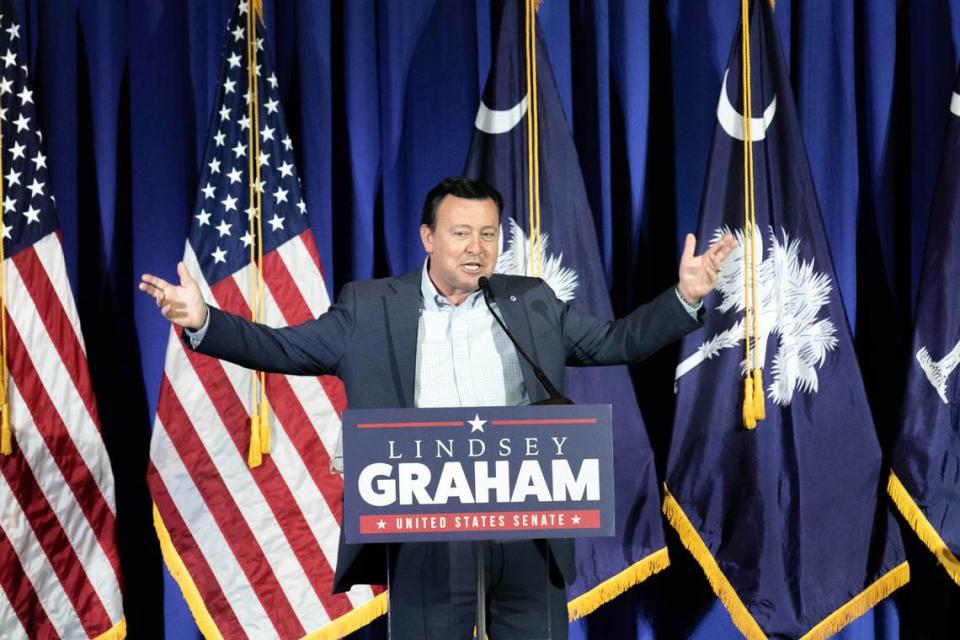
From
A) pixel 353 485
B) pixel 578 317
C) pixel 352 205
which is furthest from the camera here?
pixel 352 205

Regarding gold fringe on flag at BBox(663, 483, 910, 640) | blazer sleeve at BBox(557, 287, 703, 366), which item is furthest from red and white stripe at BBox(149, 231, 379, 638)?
blazer sleeve at BBox(557, 287, 703, 366)

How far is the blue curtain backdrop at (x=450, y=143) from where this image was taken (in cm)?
379

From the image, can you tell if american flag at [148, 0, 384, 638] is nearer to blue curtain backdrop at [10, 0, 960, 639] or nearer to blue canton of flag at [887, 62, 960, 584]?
blue curtain backdrop at [10, 0, 960, 639]

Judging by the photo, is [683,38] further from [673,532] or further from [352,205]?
[673,532]

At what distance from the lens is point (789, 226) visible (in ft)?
11.6

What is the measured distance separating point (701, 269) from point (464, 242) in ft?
1.57

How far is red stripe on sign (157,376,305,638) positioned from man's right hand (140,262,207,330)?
4.92ft

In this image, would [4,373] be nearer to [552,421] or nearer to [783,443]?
[552,421]

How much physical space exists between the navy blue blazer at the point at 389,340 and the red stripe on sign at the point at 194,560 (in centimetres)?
140

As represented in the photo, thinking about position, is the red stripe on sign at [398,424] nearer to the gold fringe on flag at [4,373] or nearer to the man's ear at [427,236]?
the man's ear at [427,236]

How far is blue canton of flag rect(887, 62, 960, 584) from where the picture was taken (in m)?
3.48

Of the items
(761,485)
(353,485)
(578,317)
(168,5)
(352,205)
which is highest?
(168,5)

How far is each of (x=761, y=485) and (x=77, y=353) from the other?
221cm

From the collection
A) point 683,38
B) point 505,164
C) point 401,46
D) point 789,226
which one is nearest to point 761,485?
point 789,226
